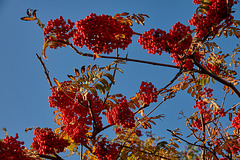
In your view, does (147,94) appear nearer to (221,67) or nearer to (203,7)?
(203,7)

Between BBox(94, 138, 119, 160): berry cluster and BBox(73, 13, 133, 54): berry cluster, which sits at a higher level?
BBox(73, 13, 133, 54): berry cluster

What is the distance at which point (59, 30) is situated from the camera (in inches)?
141

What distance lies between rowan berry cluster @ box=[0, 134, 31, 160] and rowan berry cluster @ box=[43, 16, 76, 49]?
1531 millimetres

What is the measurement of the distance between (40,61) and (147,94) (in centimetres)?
168

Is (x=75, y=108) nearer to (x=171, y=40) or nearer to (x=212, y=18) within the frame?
(x=171, y=40)

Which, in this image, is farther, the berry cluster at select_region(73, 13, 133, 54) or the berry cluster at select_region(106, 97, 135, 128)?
the berry cluster at select_region(106, 97, 135, 128)

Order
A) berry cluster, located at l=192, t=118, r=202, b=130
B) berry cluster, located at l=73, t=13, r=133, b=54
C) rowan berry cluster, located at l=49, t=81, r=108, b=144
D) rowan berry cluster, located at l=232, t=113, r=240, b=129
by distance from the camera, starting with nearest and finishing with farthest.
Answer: berry cluster, located at l=73, t=13, r=133, b=54 → rowan berry cluster, located at l=49, t=81, r=108, b=144 → rowan berry cluster, located at l=232, t=113, r=240, b=129 → berry cluster, located at l=192, t=118, r=202, b=130

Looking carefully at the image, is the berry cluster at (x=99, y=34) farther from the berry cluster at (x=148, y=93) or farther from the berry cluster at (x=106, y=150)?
the berry cluster at (x=106, y=150)

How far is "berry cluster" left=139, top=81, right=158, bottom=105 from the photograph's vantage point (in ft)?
12.5

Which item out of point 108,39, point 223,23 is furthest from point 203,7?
point 108,39

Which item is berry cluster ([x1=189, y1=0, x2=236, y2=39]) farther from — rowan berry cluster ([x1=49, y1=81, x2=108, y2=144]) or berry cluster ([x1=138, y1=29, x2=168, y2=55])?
rowan berry cluster ([x1=49, y1=81, x2=108, y2=144])

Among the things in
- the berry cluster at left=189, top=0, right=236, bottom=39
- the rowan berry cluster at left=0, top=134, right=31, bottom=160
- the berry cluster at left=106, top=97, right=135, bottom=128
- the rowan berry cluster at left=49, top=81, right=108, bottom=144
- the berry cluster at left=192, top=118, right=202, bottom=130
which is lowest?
the rowan berry cluster at left=0, top=134, right=31, bottom=160

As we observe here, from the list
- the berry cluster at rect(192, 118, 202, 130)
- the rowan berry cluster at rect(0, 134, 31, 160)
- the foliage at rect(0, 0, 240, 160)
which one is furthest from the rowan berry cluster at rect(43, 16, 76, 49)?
the berry cluster at rect(192, 118, 202, 130)

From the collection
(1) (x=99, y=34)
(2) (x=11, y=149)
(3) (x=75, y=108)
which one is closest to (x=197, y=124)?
(3) (x=75, y=108)
